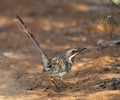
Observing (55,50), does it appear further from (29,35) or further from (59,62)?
(29,35)

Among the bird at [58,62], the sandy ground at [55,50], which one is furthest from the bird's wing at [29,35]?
the sandy ground at [55,50]

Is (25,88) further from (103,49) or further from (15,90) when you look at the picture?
(103,49)

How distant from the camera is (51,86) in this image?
940 centimetres

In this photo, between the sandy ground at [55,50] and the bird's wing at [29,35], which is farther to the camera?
the sandy ground at [55,50]

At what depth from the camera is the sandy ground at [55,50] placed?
8.96m

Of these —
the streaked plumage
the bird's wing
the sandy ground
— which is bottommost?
the sandy ground

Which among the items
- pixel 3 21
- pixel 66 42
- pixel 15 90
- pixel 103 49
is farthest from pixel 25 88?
pixel 3 21

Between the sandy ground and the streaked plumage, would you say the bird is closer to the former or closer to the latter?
the streaked plumage

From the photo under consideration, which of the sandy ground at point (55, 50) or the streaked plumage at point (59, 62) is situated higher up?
the streaked plumage at point (59, 62)

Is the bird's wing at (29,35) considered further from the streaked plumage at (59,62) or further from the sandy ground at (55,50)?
the sandy ground at (55,50)

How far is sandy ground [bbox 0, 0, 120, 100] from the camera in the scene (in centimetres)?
896

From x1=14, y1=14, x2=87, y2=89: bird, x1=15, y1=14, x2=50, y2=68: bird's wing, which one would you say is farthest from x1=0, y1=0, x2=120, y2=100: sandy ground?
x1=15, y1=14, x2=50, y2=68: bird's wing

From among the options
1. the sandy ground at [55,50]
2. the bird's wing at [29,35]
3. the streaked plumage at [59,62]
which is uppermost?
the bird's wing at [29,35]

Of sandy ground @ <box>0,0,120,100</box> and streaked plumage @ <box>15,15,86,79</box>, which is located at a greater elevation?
streaked plumage @ <box>15,15,86,79</box>
